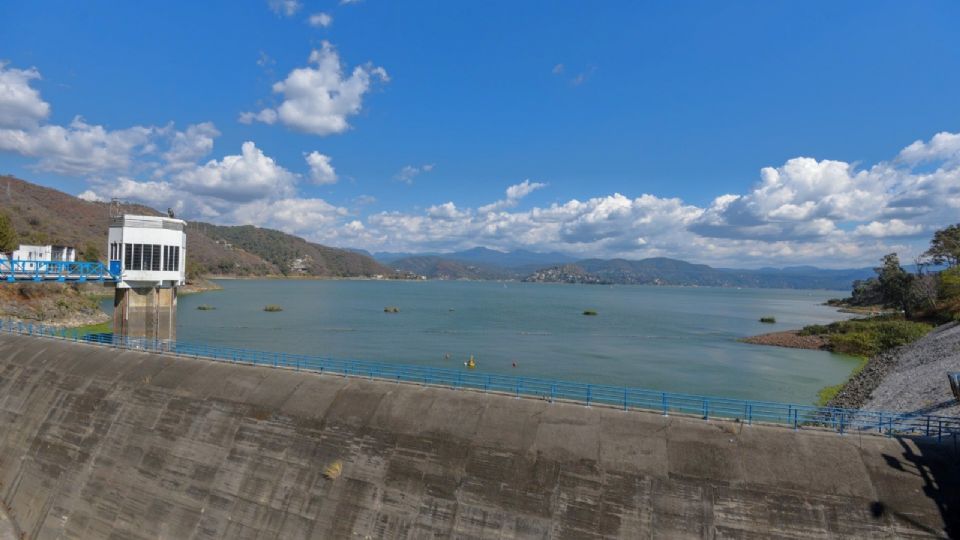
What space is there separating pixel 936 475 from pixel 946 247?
4462 inches

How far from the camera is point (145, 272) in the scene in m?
37.2

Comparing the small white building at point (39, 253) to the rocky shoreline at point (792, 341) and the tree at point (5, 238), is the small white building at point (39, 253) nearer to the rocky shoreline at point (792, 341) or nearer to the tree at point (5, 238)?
the tree at point (5, 238)

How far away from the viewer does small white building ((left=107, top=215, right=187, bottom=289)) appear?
36438mm

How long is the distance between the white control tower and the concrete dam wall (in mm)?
12431

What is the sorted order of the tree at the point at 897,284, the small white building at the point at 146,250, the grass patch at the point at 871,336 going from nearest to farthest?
the small white building at the point at 146,250
the grass patch at the point at 871,336
the tree at the point at 897,284

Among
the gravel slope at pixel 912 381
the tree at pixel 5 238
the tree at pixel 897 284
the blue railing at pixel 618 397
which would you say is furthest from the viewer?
the tree at pixel 897 284

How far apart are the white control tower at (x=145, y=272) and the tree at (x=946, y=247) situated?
120 meters

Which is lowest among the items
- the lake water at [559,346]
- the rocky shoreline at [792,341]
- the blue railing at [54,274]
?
the lake water at [559,346]

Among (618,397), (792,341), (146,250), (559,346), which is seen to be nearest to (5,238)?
(146,250)

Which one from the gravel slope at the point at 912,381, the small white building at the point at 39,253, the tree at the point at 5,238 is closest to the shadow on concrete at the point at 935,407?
the gravel slope at the point at 912,381

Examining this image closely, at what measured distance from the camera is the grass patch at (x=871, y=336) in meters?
61.4

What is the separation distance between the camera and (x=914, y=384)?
1371 inches

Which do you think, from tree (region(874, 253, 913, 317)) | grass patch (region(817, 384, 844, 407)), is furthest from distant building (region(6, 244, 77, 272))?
tree (region(874, 253, 913, 317))

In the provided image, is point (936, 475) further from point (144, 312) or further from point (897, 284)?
point (897, 284)
